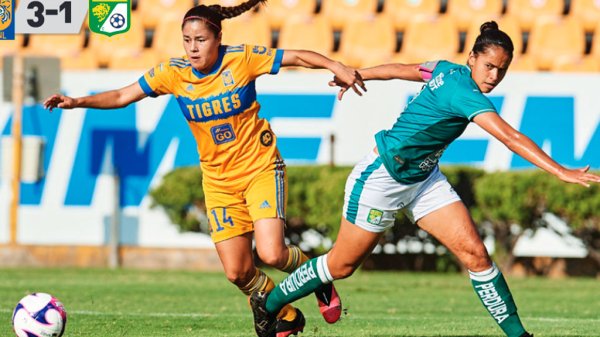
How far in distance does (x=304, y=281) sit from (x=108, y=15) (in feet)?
28.3

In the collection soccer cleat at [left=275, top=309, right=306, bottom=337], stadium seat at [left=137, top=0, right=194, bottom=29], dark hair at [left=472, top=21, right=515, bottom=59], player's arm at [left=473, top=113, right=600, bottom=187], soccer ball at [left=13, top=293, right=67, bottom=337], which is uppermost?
dark hair at [left=472, top=21, right=515, bottom=59]

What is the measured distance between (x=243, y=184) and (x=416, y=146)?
1426mm

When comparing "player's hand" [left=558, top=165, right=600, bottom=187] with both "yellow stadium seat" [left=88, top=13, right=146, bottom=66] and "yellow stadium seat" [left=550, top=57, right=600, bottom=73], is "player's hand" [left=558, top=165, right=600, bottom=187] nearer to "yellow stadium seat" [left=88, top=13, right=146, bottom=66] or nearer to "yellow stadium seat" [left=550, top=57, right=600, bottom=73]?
"yellow stadium seat" [left=550, top=57, right=600, bottom=73]

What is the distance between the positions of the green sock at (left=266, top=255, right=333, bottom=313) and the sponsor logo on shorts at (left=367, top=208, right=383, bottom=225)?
1.56ft

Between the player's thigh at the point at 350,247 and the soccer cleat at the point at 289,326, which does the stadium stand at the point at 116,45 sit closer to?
the soccer cleat at the point at 289,326

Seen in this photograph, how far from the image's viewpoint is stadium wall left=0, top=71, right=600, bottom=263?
18.0 meters

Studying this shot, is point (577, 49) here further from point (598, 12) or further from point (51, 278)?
point (51, 278)

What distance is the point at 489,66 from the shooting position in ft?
23.7

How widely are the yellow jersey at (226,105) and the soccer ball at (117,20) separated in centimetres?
793

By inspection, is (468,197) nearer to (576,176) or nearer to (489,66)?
(489,66)

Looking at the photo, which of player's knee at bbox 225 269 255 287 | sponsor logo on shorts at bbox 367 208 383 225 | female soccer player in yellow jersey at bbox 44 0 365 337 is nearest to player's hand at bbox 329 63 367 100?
female soccer player in yellow jersey at bbox 44 0 365 337

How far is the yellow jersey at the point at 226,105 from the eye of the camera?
8.26 meters

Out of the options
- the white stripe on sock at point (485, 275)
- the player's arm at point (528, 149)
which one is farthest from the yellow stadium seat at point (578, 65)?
the player's arm at point (528, 149)

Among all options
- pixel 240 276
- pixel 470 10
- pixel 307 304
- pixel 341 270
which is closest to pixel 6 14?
pixel 307 304
